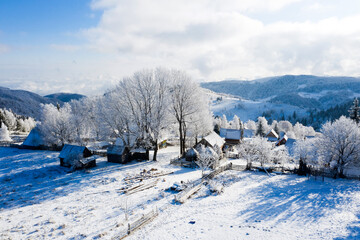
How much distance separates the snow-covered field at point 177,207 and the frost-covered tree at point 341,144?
331 cm

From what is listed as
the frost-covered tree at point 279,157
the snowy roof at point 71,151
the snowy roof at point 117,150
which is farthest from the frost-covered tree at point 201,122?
the snowy roof at point 71,151

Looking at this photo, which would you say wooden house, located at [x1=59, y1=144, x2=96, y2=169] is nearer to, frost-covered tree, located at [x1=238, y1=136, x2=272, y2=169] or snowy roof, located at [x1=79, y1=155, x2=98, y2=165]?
snowy roof, located at [x1=79, y1=155, x2=98, y2=165]

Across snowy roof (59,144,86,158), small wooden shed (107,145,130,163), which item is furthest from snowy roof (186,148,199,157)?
snowy roof (59,144,86,158)

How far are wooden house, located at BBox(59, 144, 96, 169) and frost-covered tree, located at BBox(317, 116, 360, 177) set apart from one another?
38830mm

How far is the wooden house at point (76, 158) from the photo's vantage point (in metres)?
29.9

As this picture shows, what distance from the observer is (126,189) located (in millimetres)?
22312

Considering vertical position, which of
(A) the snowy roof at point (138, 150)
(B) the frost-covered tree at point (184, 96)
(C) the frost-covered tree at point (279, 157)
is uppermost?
(B) the frost-covered tree at point (184, 96)

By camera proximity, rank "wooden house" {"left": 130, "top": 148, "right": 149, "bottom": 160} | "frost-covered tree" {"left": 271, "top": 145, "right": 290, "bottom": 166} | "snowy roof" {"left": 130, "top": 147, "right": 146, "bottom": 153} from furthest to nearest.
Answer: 1. "frost-covered tree" {"left": 271, "top": 145, "right": 290, "bottom": 166}
2. "wooden house" {"left": 130, "top": 148, "right": 149, "bottom": 160}
3. "snowy roof" {"left": 130, "top": 147, "right": 146, "bottom": 153}

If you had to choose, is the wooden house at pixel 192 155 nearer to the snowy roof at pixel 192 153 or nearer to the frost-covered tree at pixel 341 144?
the snowy roof at pixel 192 153

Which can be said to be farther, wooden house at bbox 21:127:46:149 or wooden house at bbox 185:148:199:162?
wooden house at bbox 21:127:46:149

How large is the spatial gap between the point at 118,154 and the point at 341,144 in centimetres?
3650

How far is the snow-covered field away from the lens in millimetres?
14773

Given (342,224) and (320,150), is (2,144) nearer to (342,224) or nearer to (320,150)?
(342,224)

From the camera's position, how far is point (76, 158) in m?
31.1
